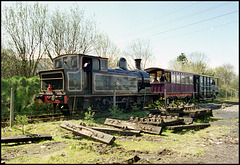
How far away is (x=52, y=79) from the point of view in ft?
33.2

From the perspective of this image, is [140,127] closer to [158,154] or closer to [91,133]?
[91,133]

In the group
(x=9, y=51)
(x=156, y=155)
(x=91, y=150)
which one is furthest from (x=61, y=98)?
(x=9, y=51)

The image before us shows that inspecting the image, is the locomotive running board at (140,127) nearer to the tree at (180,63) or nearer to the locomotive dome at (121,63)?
the locomotive dome at (121,63)

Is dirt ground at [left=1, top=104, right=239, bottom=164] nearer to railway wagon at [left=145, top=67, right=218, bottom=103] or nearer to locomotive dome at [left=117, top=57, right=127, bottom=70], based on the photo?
locomotive dome at [left=117, top=57, right=127, bottom=70]

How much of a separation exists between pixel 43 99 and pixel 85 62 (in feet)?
9.50

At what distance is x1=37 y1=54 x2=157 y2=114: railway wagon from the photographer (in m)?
9.76

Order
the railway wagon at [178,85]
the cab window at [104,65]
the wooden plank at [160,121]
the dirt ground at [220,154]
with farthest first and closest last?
1. the railway wagon at [178,85]
2. the cab window at [104,65]
3. the wooden plank at [160,121]
4. the dirt ground at [220,154]

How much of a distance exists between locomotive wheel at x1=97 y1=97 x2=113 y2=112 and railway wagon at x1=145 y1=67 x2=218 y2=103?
4592mm

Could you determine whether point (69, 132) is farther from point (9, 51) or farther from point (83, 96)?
point (9, 51)

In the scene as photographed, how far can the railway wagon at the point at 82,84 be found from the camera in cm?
976

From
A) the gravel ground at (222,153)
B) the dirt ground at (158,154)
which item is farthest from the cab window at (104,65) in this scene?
the gravel ground at (222,153)

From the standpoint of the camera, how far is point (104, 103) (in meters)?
11.7

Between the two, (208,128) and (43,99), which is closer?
(208,128)

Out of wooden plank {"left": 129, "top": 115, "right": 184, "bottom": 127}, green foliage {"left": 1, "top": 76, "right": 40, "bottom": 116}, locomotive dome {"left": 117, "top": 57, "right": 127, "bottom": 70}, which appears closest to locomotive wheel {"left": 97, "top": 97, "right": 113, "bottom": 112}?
locomotive dome {"left": 117, "top": 57, "right": 127, "bottom": 70}
